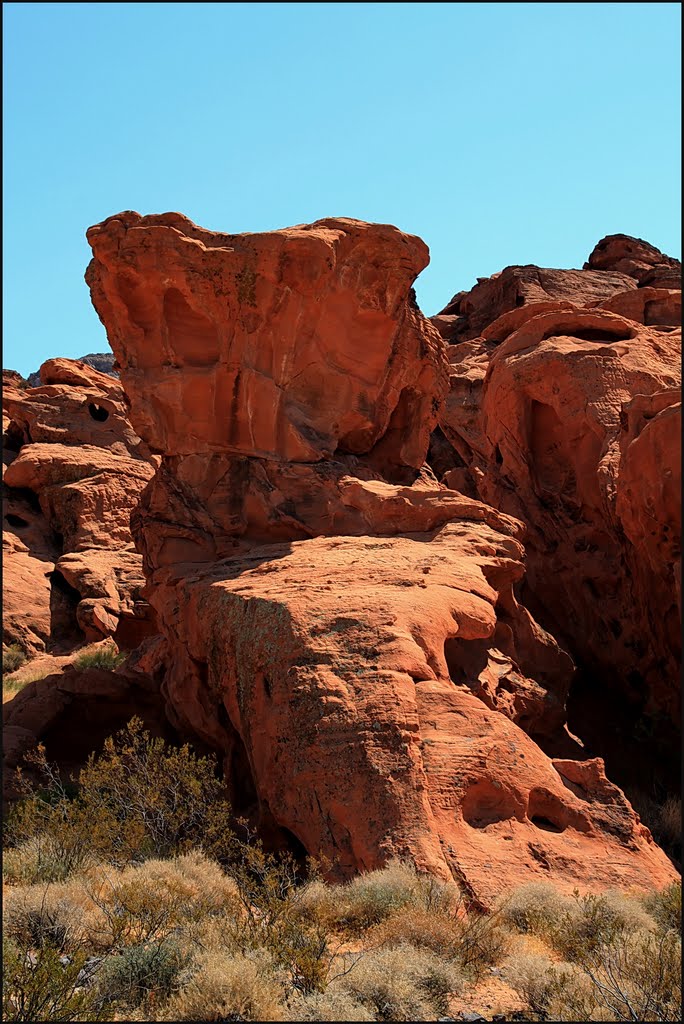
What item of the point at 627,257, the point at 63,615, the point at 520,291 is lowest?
the point at 63,615

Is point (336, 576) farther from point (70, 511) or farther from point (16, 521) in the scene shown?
point (16, 521)

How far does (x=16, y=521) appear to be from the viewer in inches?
1017

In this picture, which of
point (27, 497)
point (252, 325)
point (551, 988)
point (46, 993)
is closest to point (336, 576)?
point (252, 325)

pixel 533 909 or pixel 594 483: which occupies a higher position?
pixel 594 483

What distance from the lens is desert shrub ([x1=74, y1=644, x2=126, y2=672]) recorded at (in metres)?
19.8

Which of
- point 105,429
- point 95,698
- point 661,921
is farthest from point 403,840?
point 105,429

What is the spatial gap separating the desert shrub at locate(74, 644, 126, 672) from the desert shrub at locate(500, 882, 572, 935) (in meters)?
12.4

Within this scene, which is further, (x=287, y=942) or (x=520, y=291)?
(x=520, y=291)

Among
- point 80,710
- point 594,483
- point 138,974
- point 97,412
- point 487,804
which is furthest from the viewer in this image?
point 97,412

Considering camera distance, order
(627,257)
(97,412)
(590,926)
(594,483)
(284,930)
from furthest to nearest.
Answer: (627,257)
(97,412)
(594,483)
(590,926)
(284,930)

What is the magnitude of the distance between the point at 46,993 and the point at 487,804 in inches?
192

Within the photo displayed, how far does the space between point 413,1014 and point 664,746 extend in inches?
460

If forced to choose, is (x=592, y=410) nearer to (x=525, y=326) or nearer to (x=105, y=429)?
(x=525, y=326)

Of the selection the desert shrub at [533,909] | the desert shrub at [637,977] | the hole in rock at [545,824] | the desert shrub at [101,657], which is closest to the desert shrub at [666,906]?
the desert shrub at [637,977]
